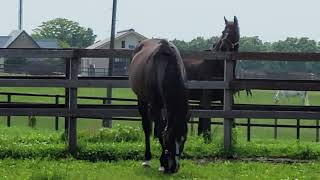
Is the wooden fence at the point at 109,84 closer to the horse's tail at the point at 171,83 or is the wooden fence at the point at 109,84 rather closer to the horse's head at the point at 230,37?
the horse's tail at the point at 171,83

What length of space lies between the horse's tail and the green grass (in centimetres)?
85

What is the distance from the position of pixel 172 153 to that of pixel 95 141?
347cm

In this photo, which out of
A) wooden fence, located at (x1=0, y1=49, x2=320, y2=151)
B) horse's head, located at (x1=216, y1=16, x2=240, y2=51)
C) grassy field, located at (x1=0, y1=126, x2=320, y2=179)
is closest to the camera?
grassy field, located at (x1=0, y1=126, x2=320, y2=179)

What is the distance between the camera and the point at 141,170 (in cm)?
848

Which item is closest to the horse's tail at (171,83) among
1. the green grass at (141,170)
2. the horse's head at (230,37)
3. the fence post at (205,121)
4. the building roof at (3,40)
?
the green grass at (141,170)

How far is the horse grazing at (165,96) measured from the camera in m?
7.84

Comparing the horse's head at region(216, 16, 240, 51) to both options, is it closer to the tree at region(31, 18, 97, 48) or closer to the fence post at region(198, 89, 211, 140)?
the fence post at region(198, 89, 211, 140)

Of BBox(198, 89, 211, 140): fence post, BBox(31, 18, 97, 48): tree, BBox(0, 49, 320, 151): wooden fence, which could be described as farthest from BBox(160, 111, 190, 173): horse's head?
BBox(31, 18, 97, 48): tree

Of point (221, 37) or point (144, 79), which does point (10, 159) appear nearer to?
point (144, 79)

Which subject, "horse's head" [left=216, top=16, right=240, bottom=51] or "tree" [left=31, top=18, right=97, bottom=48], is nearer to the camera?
"horse's head" [left=216, top=16, right=240, bottom=51]

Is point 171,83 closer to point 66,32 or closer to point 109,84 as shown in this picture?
point 109,84

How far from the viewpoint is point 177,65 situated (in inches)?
331

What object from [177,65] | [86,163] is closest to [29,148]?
[86,163]

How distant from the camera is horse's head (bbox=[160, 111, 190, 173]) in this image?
25.5 ft
